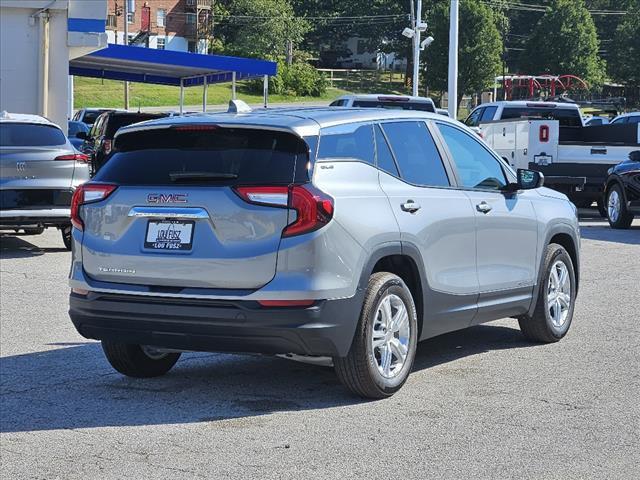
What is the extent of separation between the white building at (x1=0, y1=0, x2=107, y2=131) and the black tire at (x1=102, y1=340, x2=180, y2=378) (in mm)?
18424

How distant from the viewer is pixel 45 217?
15.4 metres

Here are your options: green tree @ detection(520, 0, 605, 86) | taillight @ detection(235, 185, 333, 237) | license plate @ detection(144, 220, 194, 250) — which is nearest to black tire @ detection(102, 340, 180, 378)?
license plate @ detection(144, 220, 194, 250)

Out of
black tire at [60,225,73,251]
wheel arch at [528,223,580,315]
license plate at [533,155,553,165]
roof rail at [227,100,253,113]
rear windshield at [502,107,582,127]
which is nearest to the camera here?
roof rail at [227,100,253,113]

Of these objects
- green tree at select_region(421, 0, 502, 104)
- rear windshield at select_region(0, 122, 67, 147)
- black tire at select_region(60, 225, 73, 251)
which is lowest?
black tire at select_region(60, 225, 73, 251)

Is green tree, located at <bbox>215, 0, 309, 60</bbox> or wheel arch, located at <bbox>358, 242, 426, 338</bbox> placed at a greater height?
green tree, located at <bbox>215, 0, 309, 60</bbox>

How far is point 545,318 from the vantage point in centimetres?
901

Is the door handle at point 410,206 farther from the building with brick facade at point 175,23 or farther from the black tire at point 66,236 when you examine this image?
the building with brick facade at point 175,23

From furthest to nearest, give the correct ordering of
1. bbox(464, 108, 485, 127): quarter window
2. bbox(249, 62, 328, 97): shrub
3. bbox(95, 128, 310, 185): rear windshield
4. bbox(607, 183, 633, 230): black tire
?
1. bbox(249, 62, 328, 97): shrub
2. bbox(464, 108, 485, 127): quarter window
3. bbox(607, 183, 633, 230): black tire
4. bbox(95, 128, 310, 185): rear windshield

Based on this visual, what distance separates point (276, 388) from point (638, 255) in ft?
31.1

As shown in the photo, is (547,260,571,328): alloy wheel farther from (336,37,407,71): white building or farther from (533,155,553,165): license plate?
(336,37,407,71): white building

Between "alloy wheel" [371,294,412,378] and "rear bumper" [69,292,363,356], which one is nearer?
"rear bumper" [69,292,363,356]

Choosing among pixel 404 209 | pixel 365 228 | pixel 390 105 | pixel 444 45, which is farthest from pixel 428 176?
pixel 444 45

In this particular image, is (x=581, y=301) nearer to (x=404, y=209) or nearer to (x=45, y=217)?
(x=404, y=209)

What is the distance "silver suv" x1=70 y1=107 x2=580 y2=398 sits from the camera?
6.61 m
